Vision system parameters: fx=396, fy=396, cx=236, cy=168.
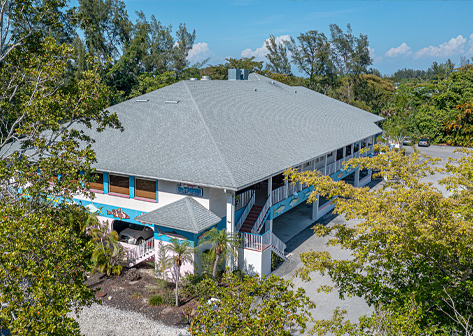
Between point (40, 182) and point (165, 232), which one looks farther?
point (165, 232)

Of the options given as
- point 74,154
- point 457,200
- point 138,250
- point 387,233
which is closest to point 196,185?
point 138,250

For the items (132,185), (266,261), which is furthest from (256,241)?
(132,185)

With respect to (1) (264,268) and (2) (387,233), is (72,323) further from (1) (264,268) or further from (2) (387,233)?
(1) (264,268)

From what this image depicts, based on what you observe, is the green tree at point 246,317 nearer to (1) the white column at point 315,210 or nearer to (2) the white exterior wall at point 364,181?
(1) the white column at point 315,210

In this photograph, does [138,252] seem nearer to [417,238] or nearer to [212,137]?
[212,137]

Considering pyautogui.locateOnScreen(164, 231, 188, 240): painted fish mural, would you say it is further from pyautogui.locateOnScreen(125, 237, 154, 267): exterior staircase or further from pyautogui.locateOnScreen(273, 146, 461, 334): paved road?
pyautogui.locateOnScreen(273, 146, 461, 334): paved road

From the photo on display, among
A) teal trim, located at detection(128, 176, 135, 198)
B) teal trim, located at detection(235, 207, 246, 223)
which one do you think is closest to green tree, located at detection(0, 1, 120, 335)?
teal trim, located at detection(128, 176, 135, 198)

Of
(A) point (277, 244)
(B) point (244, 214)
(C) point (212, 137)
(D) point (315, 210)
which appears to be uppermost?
(C) point (212, 137)
